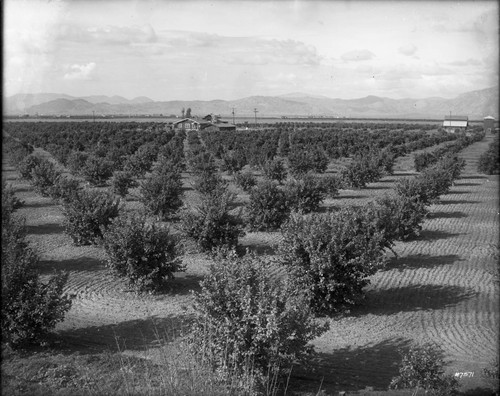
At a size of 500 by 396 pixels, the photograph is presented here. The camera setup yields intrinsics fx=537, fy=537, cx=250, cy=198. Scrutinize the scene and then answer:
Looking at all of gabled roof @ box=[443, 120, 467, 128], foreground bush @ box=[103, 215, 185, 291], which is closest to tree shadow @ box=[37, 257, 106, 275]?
foreground bush @ box=[103, 215, 185, 291]

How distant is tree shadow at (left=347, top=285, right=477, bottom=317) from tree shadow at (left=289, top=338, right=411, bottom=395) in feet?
5.32

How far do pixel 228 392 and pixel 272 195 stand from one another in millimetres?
12214

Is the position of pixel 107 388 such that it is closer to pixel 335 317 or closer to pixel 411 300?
pixel 335 317

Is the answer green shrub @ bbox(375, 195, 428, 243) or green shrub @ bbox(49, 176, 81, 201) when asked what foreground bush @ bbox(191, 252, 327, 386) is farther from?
green shrub @ bbox(49, 176, 81, 201)

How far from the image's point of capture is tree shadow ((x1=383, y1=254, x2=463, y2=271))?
1408 cm

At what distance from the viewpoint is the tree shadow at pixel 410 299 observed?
11070 millimetres

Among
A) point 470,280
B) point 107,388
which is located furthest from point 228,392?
point 470,280

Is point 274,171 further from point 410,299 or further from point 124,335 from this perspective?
point 124,335

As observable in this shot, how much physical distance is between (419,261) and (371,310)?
408cm

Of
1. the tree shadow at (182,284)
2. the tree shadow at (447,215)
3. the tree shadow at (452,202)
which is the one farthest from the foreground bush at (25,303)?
the tree shadow at (452,202)

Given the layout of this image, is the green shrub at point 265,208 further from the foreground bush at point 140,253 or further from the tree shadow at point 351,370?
the tree shadow at point 351,370

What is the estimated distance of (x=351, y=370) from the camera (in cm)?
838

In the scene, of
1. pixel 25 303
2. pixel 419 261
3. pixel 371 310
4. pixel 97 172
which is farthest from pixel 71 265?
pixel 97 172

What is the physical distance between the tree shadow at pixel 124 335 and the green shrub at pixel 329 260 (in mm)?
2514
